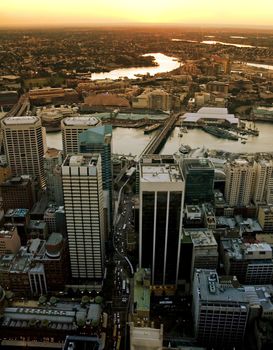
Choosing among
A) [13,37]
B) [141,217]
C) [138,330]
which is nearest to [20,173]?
[141,217]

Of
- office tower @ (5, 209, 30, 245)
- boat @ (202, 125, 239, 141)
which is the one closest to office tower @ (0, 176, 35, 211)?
office tower @ (5, 209, 30, 245)

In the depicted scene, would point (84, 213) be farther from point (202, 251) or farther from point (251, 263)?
point (251, 263)

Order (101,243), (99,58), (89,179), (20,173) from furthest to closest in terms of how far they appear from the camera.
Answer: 1. (99,58)
2. (20,173)
3. (101,243)
4. (89,179)

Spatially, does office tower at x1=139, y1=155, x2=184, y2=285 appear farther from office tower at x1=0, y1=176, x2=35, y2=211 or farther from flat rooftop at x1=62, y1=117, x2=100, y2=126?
office tower at x1=0, y1=176, x2=35, y2=211

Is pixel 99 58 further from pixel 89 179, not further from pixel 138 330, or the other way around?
pixel 138 330

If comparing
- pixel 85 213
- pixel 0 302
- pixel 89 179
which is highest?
pixel 89 179

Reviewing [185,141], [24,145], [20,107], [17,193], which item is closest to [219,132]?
[185,141]
